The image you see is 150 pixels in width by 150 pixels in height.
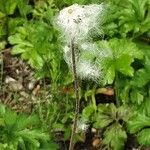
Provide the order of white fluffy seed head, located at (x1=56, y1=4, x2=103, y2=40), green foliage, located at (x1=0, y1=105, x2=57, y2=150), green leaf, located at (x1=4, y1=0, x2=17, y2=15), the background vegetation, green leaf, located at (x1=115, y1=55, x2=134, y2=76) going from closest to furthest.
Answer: white fluffy seed head, located at (x1=56, y1=4, x2=103, y2=40) < green foliage, located at (x1=0, y1=105, x2=57, y2=150) < the background vegetation < green leaf, located at (x1=115, y1=55, x2=134, y2=76) < green leaf, located at (x1=4, y1=0, x2=17, y2=15)

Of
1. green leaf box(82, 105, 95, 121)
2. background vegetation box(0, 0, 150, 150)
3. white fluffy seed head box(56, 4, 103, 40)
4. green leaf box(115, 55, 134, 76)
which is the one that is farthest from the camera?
green leaf box(82, 105, 95, 121)

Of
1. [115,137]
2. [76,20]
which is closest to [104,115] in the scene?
[115,137]

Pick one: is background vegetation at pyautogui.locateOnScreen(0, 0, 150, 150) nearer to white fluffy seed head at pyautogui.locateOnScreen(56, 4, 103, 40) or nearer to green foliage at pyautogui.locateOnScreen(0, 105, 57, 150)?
green foliage at pyautogui.locateOnScreen(0, 105, 57, 150)

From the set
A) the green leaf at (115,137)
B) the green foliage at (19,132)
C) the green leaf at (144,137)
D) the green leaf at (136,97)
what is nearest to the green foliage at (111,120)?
the green leaf at (115,137)


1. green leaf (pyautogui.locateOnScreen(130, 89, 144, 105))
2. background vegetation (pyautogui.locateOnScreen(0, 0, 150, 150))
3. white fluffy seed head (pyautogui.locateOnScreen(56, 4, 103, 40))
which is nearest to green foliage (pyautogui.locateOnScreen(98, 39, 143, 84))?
background vegetation (pyautogui.locateOnScreen(0, 0, 150, 150))

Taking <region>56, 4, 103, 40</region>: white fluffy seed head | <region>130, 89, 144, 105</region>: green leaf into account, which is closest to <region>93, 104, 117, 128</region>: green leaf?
<region>130, 89, 144, 105</region>: green leaf

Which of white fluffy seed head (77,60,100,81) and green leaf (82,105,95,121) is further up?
white fluffy seed head (77,60,100,81)

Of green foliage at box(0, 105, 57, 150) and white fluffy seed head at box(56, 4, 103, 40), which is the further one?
green foliage at box(0, 105, 57, 150)

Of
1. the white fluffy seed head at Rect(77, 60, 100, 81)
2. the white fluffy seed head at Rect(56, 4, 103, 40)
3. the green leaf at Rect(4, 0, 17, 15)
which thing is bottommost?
the white fluffy seed head at Rect(77, 60, 100, 81)

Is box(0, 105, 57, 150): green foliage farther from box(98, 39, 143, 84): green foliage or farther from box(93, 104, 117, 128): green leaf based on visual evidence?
box(98, 39, 143, 84): green foliage
